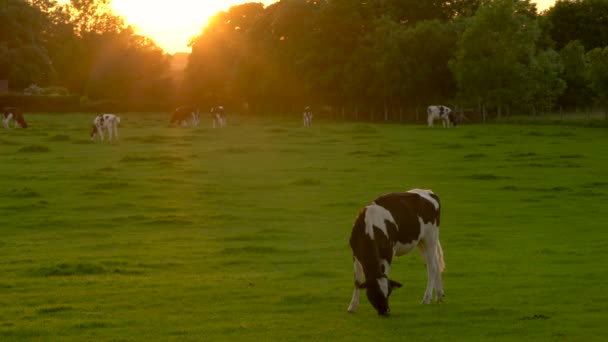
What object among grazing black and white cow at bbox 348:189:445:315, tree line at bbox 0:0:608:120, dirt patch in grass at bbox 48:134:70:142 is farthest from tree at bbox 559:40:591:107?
grazing black and white cow at bbox 348:189:445:315

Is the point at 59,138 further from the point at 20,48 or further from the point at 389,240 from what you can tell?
the point at 20,48

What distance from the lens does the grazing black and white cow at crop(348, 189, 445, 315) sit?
14.8 m

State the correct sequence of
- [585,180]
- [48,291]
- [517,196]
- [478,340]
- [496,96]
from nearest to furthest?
[478,340] → [48,291] → [517,196] → [585,180] → [496,96]

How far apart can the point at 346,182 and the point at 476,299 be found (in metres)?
20.2

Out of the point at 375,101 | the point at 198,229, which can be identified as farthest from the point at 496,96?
the point at 198,229

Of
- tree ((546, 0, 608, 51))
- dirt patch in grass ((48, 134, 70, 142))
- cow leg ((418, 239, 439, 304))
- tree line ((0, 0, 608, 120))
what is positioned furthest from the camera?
tree ((546, 0, 608, 51))

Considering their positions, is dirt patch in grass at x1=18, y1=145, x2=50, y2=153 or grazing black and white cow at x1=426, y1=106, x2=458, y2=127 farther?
grazing black and white cow at x1=426, y1=106, x2=458, y2=127

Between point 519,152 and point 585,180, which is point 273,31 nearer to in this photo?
point 519,152

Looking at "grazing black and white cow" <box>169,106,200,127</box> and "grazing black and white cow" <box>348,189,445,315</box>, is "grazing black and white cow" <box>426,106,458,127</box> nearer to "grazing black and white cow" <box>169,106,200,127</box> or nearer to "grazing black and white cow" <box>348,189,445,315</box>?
"grazing black and white cow" <box>169,106,200,127</box>

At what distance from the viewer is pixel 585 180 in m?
36.3

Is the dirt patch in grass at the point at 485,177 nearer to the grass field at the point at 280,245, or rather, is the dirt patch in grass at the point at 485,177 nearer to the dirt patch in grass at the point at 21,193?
the grass field at the point at 280,245

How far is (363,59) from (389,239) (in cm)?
8028

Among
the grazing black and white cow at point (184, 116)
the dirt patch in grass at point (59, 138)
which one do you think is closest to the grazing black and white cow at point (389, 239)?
the dirt patch in grass at point (59, 138)

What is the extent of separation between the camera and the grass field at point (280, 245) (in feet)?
48.6
